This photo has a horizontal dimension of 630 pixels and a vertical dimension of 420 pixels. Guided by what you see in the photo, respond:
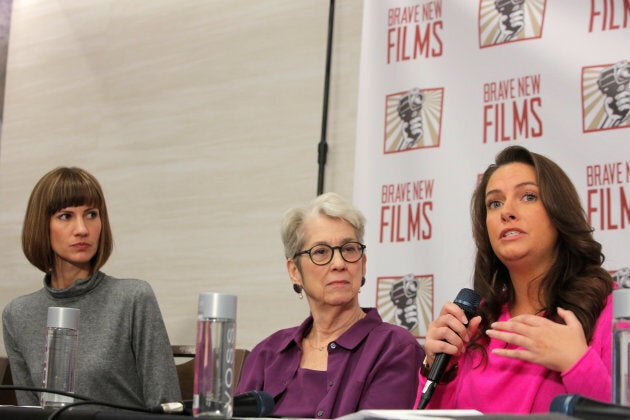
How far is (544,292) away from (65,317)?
48.2 inches

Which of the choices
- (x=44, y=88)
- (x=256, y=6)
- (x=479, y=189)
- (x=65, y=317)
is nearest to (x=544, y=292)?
(x=479, y=189)

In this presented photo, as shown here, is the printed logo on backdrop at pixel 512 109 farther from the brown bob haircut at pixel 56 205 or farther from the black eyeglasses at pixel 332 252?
the brown bob haircut at pixel 56 205

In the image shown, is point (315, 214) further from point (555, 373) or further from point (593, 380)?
point (593, 380)

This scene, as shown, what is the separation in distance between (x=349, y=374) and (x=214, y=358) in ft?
4.07

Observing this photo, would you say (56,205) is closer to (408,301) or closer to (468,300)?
(408,301)

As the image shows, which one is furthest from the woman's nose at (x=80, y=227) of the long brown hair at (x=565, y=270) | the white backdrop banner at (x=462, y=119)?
the long brown hair at (x=565, y=270)

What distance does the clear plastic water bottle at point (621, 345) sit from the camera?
1.44 metres

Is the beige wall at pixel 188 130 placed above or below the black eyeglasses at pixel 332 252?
above

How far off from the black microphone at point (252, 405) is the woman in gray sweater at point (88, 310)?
48.3 inches

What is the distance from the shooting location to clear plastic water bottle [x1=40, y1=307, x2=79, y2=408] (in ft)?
6.85

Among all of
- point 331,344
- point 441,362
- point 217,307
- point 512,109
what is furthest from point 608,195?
point 217,307

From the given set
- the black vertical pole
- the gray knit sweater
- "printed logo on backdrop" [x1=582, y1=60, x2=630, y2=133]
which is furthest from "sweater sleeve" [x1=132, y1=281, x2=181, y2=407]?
"printed logo on backdrop" [x1=582, y1=60, x2=630, y2=133]

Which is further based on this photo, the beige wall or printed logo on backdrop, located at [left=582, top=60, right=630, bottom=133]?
the beige wall

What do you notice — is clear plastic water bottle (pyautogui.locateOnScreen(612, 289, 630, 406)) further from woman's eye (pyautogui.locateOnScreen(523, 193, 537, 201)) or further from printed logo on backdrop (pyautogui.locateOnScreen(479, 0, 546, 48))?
printed logo on backdrop (pyautogui.locateOnScreen(479, 0, 546, 48))
